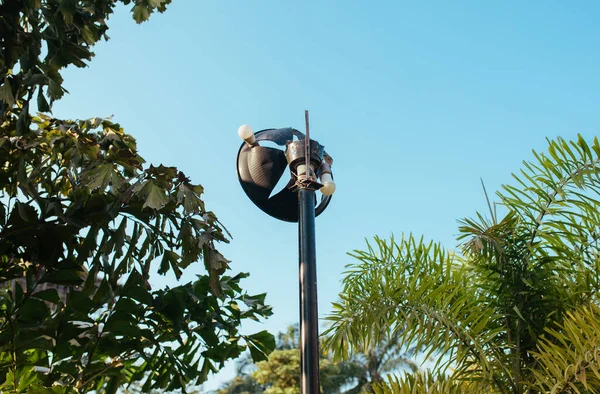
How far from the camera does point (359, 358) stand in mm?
21234

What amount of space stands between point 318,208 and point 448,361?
1.25 meters

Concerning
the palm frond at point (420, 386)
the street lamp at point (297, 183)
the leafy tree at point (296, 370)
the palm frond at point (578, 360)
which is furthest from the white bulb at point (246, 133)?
the leafy tree at point (296, 370)

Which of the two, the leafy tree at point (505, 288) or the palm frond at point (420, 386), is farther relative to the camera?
the leafy tree at point (505, 288)

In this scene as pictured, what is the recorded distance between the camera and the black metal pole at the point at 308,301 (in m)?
2.72

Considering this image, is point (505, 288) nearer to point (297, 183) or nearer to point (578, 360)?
point (578, 360)

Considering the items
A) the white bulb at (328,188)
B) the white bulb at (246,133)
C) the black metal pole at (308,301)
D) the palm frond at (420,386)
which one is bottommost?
the palm frond at (420,386)

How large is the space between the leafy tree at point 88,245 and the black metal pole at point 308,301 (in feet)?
1.45

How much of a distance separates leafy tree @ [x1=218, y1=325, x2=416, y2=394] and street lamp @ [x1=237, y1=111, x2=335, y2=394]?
15.9 m

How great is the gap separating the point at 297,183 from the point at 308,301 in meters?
0.81

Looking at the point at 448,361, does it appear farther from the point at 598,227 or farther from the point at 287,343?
the point at 287,343

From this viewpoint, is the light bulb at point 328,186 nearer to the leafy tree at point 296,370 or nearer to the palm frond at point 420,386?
the palm frond at point 420,386

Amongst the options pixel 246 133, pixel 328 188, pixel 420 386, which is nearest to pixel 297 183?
pixel 328 188

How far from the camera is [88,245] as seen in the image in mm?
3160

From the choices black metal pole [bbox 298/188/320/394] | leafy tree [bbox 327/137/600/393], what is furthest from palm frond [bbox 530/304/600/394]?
black metal pole [bbox 298/188/320/394]
